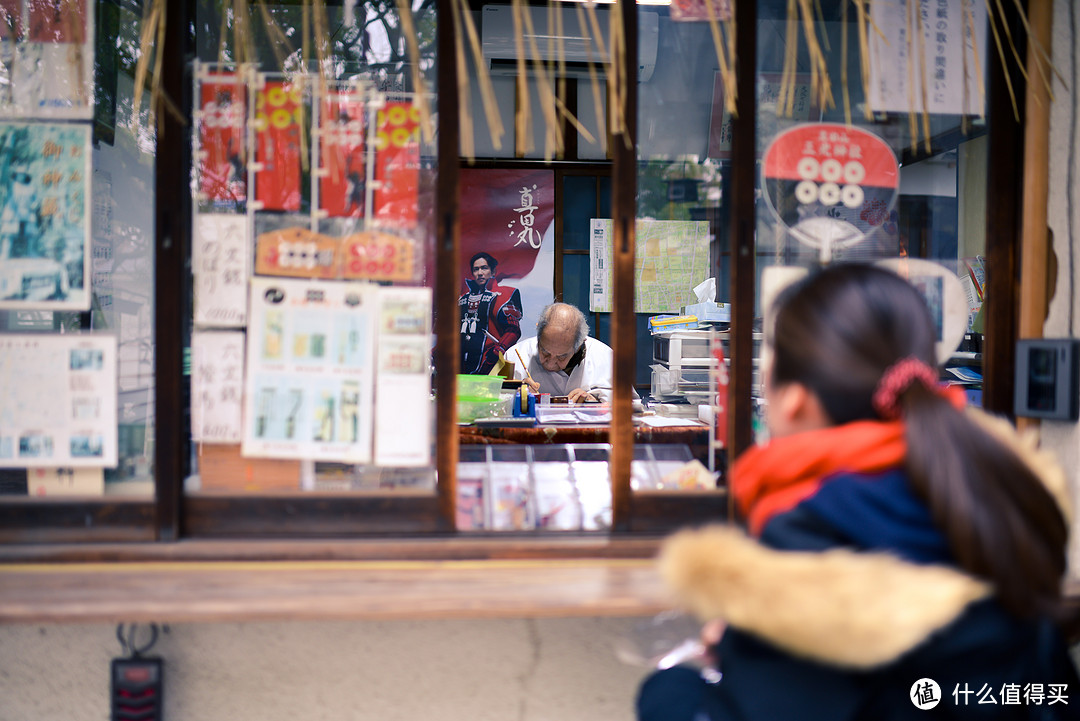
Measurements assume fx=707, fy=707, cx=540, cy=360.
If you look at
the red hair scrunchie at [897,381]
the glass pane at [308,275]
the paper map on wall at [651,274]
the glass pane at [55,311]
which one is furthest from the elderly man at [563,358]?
the red hair scrunchie at [897,381]

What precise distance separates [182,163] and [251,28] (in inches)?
19.9

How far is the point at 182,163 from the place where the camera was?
82.3 inches

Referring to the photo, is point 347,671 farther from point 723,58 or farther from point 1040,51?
point 1040,51

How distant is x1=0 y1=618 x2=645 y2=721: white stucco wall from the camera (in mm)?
2082

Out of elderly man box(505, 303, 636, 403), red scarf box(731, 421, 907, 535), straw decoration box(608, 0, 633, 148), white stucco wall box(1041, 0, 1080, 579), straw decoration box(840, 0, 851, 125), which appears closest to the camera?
red scarf box(731, 421, 907, 535)

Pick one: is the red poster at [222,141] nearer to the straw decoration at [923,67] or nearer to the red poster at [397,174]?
the red poster at [397,174]

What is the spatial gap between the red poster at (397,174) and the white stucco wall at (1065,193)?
1.98 meters

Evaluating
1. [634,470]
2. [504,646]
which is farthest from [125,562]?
[634,470]

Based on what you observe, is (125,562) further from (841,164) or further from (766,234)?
(841,164)

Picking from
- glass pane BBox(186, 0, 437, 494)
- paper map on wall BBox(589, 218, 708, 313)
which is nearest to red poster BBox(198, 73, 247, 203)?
glass pane BBox(186, 0, 437, 494)

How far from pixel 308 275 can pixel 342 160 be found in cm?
37

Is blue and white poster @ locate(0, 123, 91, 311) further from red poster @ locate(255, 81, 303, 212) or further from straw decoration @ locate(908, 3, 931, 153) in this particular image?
straw decoration @ locate(908, 3, 931, 153)

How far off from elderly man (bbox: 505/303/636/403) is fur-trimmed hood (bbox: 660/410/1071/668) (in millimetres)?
3793

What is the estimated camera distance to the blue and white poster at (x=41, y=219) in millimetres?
2119
